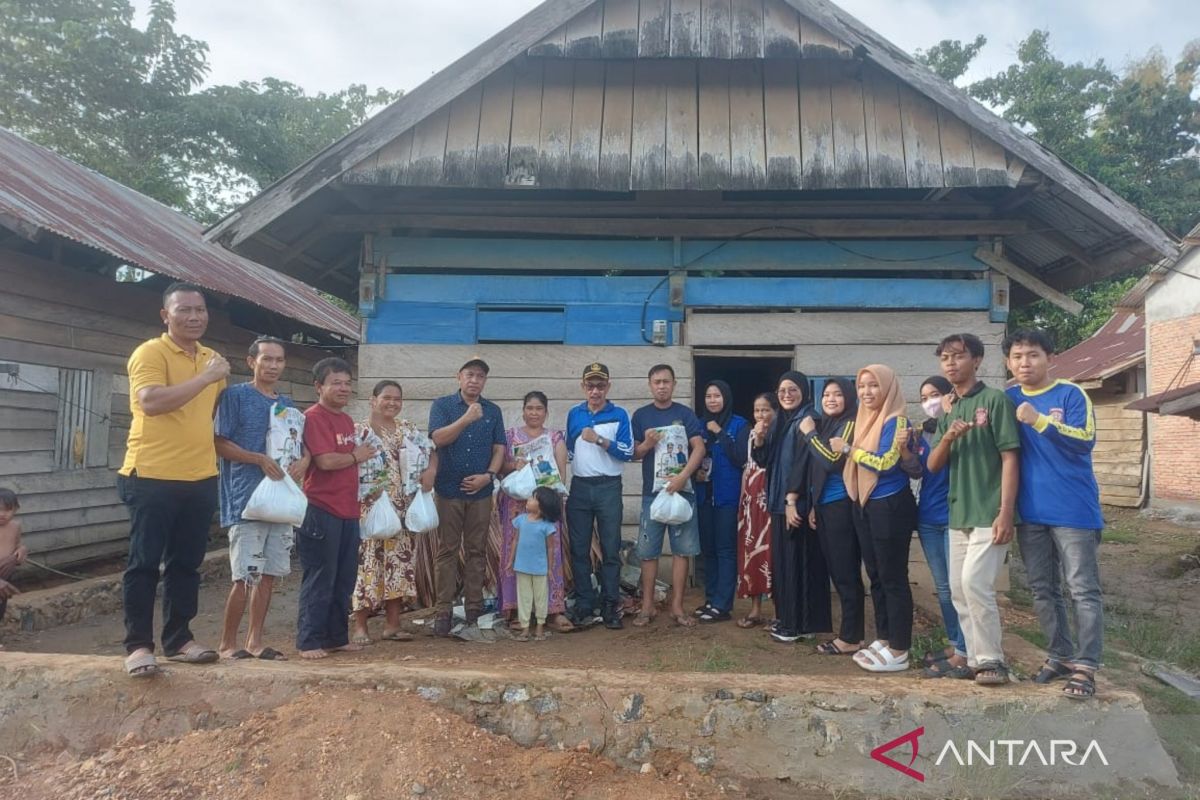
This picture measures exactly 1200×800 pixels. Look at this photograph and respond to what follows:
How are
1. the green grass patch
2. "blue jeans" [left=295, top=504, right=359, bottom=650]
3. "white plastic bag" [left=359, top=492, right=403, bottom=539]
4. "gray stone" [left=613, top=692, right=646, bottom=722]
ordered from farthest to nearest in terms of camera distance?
the green grass patch < "white plastic bag" [left=359, top=492, right=403, bottom=539] < "blue jeans" [left=295, top=504, right=359, bottom=650] < "gray stone" [left=613, top=692, right=646, bottom=722]

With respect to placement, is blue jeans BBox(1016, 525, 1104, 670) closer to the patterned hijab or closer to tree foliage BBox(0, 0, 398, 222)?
the patterned hijab

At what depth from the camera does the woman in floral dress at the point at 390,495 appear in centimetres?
459

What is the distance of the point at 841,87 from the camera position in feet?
18.9

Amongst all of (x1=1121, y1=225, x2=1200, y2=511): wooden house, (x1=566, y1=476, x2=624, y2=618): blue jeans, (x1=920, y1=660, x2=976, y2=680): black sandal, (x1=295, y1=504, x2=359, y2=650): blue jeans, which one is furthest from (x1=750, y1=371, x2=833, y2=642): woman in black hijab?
(x1=1121, y1=225, x2=1200, y2=511): wooden house

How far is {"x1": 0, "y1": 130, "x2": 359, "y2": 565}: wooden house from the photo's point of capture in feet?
22.6

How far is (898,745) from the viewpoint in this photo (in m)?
3.13

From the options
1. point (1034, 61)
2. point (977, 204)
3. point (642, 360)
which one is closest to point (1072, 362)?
point (1034, 61)

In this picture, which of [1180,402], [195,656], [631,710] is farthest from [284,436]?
[1180,402]

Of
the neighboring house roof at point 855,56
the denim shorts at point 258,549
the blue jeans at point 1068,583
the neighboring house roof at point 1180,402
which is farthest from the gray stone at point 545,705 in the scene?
the neighboring house roof at point 1180,402

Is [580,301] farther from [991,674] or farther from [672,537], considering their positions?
[991,674]

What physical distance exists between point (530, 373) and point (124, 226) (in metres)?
5.99

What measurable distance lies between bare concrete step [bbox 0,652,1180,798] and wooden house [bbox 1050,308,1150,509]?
1369 centimetres

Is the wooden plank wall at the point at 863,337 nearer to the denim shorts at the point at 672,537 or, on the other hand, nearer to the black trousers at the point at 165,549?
the denim shorts at the point at 672,537

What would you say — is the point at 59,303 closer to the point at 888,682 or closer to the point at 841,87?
the point at 841,87
